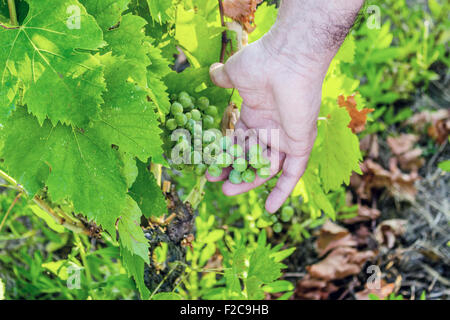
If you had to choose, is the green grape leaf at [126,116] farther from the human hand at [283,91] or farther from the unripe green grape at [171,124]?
the human hand at [283,91]

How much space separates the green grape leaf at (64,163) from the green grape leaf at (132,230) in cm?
7

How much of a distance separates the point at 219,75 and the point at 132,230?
1.33 feet

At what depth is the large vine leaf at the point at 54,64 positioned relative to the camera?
0.60 metres

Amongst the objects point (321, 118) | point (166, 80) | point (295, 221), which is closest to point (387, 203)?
point (295, 221)

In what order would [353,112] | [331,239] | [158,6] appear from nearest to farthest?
[158,6] < [353,112] < [331,239]

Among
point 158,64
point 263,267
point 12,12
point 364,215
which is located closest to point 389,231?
point 364,215

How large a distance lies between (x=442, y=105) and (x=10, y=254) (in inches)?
87.1

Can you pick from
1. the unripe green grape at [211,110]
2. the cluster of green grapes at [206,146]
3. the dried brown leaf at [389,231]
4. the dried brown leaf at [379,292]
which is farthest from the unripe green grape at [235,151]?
the dried brown leaf at [389,231]

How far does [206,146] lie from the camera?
94 centimetres

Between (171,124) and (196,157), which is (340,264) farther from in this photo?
(171,124)

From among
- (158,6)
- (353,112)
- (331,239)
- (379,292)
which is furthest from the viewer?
(331,239)


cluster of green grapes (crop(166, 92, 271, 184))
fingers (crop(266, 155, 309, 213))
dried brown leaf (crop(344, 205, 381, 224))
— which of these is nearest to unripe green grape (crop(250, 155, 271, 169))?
cluster of green grapes (crop(166, 92, 271, 184))

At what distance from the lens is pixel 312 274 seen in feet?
5.15
